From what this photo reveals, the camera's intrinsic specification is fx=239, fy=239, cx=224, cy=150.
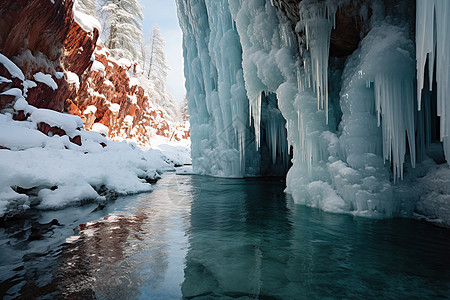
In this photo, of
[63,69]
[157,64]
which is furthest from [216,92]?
[157,64]

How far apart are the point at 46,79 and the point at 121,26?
52.8 feet

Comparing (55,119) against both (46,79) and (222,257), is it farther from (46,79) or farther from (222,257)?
(222,257)

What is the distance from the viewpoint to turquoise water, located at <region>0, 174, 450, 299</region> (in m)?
2.14

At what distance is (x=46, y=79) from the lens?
10953 millimetres

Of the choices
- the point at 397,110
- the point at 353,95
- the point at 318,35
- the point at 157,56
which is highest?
the point at 157,56

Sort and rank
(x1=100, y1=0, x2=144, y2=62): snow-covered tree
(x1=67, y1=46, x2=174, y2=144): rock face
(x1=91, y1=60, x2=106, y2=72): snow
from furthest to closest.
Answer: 1. (x1=100, y1=0, x2=144, y2=62): snow-covered tree
2. (x1=91, y1=60, x2=106, y2=72): snow
3. (x1=67, y1=46, x2=174, y2=144): rock face

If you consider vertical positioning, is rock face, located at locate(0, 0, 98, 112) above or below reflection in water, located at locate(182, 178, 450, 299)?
above

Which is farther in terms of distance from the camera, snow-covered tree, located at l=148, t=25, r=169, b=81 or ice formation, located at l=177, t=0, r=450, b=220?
snow-covered tree, located at l=148, t=25, r=169, b=81

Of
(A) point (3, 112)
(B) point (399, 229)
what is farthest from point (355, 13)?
(A) point (3, 112)

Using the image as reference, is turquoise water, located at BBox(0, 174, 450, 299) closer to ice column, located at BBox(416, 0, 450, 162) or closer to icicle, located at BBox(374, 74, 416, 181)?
icicle, located at BBox(374, 74, 416, 181)

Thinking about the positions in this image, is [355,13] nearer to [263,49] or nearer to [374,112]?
[374,112]

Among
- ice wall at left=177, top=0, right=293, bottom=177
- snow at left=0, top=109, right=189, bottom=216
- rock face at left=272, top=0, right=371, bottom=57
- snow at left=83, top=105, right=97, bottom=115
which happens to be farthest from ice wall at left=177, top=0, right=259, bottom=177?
snow at left=83, top=105, right=97, bottom=115

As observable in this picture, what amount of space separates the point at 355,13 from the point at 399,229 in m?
4.16

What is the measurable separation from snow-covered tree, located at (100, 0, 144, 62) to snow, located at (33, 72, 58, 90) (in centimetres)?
1348
